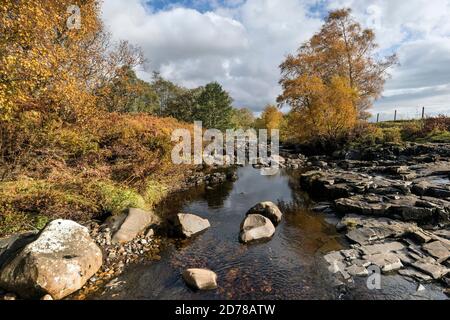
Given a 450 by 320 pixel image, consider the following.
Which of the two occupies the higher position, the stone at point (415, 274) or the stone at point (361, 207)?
the stone at point (361, 207)

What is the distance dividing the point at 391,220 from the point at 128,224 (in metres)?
8.77

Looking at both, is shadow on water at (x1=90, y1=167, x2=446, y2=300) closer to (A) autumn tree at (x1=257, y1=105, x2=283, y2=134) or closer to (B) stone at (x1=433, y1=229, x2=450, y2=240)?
(B) stone at (x1=433, y1=229, x2=450, y2=240)

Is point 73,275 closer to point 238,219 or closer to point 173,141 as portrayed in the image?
point 238,219

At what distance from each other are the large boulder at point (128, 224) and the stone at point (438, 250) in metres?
8.14

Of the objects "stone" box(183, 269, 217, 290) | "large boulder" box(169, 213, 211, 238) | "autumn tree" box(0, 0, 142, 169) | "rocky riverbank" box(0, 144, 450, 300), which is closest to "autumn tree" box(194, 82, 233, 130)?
"autumn tree" box(0, 0, 142, 169)

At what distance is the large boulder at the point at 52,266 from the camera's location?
534 cm

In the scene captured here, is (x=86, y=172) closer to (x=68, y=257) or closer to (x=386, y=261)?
(x=68, y=257)

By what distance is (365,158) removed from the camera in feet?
78.8

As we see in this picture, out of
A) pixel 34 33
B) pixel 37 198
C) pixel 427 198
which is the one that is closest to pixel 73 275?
pixel 37 198

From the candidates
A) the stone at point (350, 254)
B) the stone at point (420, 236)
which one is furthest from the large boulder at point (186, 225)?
the stone at point (420, 236)

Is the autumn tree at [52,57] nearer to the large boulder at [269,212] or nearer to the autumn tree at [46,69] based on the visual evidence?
the autumn tree at [46,69]

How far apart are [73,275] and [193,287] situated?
8.45 ft

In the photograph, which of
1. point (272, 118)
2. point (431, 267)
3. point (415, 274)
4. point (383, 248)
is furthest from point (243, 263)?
point (272, 118)

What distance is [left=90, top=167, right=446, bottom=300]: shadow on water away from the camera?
5.80 m
